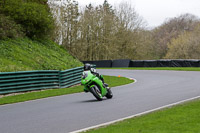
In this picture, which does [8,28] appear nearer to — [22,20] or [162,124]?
[22,20]

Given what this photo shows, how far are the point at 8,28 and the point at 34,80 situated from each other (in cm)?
905

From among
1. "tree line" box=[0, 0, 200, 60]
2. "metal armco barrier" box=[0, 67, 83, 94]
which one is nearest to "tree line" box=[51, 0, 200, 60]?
"tree line" box=[0, 0, 200, 60]

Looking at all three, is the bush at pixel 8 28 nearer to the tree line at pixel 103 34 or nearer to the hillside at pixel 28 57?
the hillside at pixel 28 57

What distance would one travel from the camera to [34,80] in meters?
17.3

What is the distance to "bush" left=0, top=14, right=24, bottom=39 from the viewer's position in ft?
78.0

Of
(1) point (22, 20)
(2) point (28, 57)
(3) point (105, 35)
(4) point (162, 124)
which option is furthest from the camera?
(3) point (105, 35)

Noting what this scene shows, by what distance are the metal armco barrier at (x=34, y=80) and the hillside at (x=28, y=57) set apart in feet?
4.08

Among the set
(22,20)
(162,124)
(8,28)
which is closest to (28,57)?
(8,28)

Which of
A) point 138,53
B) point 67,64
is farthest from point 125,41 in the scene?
point 67,64

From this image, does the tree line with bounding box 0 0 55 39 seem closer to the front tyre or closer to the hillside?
the hillside

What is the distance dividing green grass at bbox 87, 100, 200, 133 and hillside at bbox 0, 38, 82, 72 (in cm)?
1157

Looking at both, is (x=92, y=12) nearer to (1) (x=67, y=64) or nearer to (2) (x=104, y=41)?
(2) (x=104, y=41)

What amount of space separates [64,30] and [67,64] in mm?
32264

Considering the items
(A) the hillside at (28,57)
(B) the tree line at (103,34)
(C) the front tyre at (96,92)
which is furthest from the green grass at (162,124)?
(B) the tree line at (103,34)
